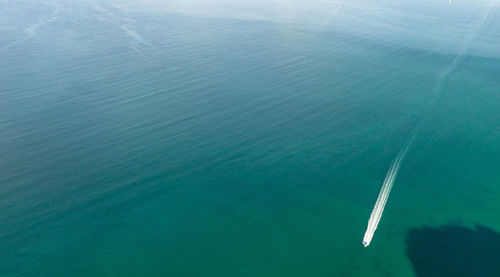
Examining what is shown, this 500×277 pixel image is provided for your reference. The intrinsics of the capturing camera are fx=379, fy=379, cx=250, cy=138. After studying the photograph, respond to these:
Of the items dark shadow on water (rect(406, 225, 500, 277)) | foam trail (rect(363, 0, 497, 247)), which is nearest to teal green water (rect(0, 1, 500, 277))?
dark shadow on water (rect(406, 225, 500, 277))

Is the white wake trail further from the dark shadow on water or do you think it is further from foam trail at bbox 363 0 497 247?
the dark shadow on water

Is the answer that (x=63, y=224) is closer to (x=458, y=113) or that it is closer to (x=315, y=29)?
(x=458, y=113)

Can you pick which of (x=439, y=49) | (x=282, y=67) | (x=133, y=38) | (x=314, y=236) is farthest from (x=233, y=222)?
(x=439, y=49)

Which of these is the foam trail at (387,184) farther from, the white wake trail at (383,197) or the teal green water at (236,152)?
the teal green water at (236,152)

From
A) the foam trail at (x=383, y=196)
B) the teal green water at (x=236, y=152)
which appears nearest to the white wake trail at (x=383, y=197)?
the foam trail at (x=383, y=196)

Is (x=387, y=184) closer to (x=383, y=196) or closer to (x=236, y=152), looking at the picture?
(x=383, y=196)

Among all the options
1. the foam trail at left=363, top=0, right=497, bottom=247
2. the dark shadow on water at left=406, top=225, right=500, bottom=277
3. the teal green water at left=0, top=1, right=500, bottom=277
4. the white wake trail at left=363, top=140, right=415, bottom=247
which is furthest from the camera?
the foam trail at left=363, top=0, right=497, bottom=247
